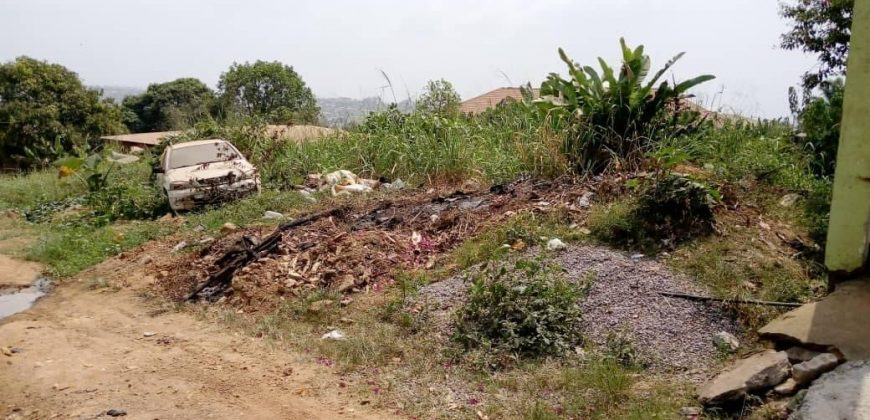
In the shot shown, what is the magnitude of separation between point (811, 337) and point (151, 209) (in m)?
10.4

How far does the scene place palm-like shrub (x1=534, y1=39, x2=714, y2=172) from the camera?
796cm

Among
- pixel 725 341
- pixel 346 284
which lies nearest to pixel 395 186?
pixel 346 284

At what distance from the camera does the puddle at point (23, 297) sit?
661 centimetres

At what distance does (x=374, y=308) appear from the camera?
5312mm

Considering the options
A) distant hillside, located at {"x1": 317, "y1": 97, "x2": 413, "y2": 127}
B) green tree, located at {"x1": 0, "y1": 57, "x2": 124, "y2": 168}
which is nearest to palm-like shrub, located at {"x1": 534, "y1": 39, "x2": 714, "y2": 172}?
distant hillside, located at {"x1": 317, "y1": 97, "x2": 413, "y2": 127}

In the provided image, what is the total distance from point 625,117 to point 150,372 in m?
6.28

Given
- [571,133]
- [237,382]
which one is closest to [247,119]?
[571,133]

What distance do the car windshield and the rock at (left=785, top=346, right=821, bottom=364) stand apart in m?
10.1

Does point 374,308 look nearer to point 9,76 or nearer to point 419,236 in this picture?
point 419,236

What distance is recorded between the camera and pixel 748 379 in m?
3.38

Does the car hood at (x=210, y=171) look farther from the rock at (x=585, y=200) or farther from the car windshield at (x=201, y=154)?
the rock at (x=585, y=200)

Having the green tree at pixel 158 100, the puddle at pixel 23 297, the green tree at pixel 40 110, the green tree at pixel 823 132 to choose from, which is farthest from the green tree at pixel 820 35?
the green tree at pixel 158 100

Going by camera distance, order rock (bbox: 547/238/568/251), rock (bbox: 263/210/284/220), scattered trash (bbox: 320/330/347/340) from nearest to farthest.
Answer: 1. scattered trash (bbox: 320/330/347/340)
2. rock (bbox: 547/238/568/251)
3. rock (bbox: 263/210/284/220)

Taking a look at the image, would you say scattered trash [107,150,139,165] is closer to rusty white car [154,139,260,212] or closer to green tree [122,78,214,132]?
rusty white car [154,139,260,212]
